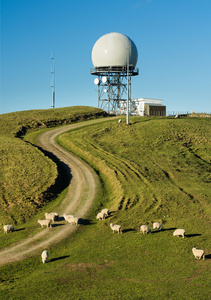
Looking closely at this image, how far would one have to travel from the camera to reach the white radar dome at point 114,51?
105500mm

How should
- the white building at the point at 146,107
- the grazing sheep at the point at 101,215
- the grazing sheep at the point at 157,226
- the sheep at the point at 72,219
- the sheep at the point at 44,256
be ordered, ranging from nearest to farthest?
the sheep at the point at 44,256 < the grazing sheep at the point at 157,226 < the sheep at the point at 72,219 < the grazing sheep at the point at 101,215 < the white building at the point at 146,107

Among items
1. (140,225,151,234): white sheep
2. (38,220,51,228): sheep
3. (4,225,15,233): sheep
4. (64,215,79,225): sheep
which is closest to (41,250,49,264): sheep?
(38,220,51,228): sheep

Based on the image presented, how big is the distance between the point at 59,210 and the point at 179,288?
2203 cm

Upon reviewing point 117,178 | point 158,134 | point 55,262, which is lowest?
point 55,262

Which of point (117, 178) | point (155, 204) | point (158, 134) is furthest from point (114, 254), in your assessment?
point (158, 134)

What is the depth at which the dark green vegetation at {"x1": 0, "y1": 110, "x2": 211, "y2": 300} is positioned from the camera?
22.6 metres

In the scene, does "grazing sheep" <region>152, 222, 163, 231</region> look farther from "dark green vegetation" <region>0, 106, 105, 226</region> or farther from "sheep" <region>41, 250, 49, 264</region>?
"dark green vegetation" <region>0, 106, 105, 226</region>

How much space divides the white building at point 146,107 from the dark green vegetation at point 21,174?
107 feet

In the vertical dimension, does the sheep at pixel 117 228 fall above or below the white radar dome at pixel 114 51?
below

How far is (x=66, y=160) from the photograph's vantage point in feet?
198

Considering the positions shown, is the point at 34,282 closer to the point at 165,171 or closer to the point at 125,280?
the point at 125,280

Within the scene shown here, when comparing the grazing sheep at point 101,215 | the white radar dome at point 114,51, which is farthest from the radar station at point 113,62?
the grazing sheep at point 101,215

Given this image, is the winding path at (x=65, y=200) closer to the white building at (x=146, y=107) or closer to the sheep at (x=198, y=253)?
the sheep at (x=198, y=253)

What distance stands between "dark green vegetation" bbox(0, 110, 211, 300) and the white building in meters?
35.2
